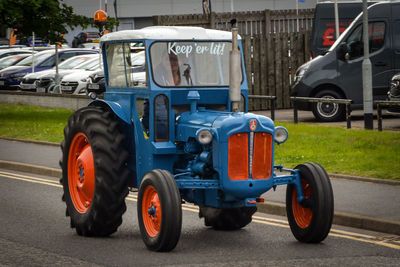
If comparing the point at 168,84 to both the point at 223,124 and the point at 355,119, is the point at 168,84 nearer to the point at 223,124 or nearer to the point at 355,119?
the point at 223,124

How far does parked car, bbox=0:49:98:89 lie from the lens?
3700cm

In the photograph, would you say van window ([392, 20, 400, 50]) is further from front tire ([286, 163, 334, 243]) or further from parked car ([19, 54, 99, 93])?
front tire ([286, 163, 334, 243])

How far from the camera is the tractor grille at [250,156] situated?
8805 mm

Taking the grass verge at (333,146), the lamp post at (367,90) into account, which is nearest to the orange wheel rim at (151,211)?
the grass verge at (333,146)

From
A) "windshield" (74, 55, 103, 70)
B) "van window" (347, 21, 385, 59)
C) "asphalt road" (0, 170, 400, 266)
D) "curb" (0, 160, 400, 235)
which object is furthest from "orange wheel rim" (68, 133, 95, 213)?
"windshield" (74, 55, 103, 70)

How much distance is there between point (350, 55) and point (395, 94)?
274 centimetres

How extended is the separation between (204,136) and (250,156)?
1.64ft

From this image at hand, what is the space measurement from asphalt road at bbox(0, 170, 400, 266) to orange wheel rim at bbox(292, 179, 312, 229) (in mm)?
229

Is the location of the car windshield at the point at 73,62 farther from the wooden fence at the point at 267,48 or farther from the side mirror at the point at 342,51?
the side mirror at the point at 342,51

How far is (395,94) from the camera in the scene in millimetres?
20516

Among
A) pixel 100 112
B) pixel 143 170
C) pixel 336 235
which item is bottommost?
pixel 336 235

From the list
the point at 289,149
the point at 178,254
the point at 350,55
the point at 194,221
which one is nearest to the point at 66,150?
the point at 194,221

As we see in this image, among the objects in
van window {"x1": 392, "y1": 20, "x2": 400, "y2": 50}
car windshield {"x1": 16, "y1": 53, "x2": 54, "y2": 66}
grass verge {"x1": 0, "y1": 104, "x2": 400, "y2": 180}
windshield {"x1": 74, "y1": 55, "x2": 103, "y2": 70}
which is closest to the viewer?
grass verge {"x1": 0, "y1": 104, "x2": 400, "y2": 180}

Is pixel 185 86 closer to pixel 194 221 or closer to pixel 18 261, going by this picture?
pixel 194 221
